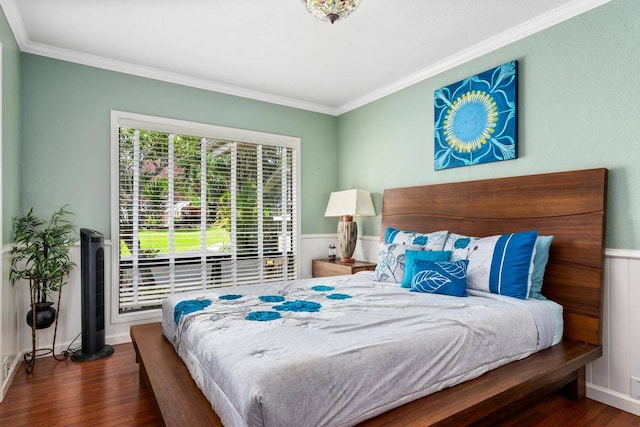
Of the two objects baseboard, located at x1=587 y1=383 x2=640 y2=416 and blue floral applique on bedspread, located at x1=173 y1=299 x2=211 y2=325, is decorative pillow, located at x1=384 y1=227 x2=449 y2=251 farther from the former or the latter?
blue floral applique on bedspread, located at x1=173 y1=299 x2=211 y2=325

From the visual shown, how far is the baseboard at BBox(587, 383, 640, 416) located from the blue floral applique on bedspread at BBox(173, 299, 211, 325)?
2552mm

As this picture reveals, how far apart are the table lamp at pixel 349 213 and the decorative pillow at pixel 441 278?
145cm

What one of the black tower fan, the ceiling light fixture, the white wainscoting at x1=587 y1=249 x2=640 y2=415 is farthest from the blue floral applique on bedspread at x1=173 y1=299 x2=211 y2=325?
the white wainscoting at x1=587 y1=249 x2=640 y2=415

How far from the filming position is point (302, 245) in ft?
14.9

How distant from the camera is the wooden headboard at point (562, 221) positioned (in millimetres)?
2324

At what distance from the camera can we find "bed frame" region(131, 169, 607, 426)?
1.56m

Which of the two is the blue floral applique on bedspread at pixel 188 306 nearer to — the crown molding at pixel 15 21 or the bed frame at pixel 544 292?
the bed frame at pixel 544 292

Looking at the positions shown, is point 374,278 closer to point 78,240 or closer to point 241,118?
point 241,118

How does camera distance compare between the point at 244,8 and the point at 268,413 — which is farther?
the point at 244,8

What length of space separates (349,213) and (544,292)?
2005 millimetres

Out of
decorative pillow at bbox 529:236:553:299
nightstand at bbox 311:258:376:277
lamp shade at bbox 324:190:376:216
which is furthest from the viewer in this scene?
lamp shade at bbox 324:190:376:216

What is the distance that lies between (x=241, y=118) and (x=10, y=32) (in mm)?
2008

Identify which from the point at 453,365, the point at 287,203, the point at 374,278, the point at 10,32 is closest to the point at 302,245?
the point at 287,203

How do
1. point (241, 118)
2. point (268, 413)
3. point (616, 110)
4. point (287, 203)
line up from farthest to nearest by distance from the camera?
1. point (287, 203)
2. point (241, 118)
3. point (616, 110)
4. point (268, 413)
